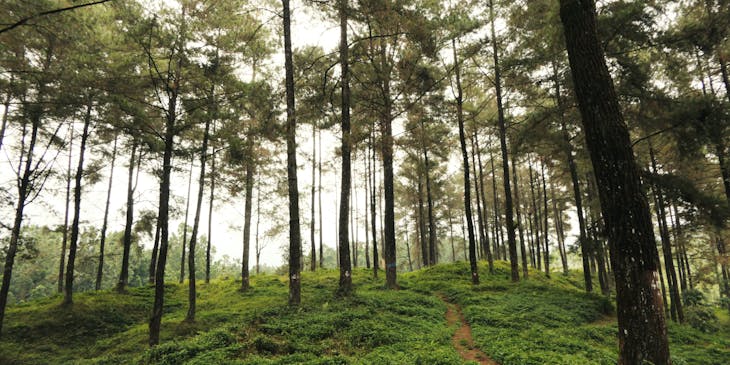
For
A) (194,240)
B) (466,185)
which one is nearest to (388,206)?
(466,185)

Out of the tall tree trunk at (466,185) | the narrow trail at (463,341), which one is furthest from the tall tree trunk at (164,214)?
the tall tree trunk at (466,185)

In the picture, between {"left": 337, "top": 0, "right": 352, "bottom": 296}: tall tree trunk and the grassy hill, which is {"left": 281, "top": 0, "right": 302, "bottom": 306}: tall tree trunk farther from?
{"left": 337, "top": 0, "right": 352, "bottom": 296}: tall tree trunk

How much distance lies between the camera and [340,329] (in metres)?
7.87

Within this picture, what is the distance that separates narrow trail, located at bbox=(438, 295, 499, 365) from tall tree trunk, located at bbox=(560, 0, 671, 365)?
3.42m

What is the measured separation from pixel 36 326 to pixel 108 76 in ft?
38.1

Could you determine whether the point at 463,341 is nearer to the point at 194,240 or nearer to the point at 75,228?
the point at 194,240

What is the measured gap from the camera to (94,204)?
18.9m

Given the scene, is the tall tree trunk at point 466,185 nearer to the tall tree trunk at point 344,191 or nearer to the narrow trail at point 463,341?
the narrow trail at point 463,341

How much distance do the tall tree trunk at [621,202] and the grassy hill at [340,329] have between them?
9.64 feet

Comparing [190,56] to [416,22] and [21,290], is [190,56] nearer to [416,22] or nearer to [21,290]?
[416,22]

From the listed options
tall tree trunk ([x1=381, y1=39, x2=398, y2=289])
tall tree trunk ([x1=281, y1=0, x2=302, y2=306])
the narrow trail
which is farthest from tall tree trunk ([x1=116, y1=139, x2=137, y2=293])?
the narrow trail

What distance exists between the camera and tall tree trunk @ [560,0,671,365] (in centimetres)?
367

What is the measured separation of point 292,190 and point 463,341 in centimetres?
684

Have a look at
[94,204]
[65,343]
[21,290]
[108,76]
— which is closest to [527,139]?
[108,76]
